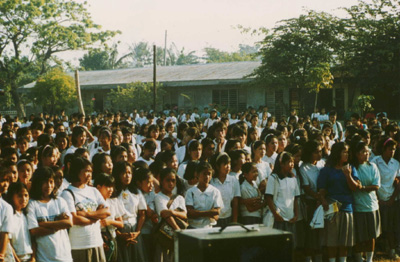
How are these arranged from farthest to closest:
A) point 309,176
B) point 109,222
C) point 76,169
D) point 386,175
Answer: point 386,175 < point 309,176 < point 109,222 < point 76,169

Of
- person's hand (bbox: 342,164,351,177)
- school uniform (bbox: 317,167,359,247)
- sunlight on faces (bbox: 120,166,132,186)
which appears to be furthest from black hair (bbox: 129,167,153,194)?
person's hand (bbox: 342,164,351,177)

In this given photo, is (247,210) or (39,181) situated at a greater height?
(39,181)

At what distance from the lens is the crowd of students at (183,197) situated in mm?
4383

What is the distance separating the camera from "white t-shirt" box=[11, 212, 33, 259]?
425 cm

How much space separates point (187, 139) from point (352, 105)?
17.4 m

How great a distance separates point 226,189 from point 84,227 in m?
1.82

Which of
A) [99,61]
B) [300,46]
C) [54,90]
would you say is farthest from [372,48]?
[99,61]

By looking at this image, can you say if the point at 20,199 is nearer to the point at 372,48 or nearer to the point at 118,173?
the point at 118,173

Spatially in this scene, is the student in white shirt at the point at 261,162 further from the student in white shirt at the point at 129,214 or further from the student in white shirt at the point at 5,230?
the student in white shirt at the point at 5,230

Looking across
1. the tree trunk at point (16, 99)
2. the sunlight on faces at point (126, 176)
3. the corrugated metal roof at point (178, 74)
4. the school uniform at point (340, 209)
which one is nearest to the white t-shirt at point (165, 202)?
the sunlight on faces at point (126, 176)

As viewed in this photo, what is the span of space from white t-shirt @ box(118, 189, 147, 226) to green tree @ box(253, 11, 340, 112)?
17.6m

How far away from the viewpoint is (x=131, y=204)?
17.0 ft

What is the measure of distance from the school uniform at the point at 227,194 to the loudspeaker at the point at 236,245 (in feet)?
10.9

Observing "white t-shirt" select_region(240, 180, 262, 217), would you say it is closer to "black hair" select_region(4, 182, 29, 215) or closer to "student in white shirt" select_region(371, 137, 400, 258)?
"student in white shirt" select_region(371, 137, 400, 258)
